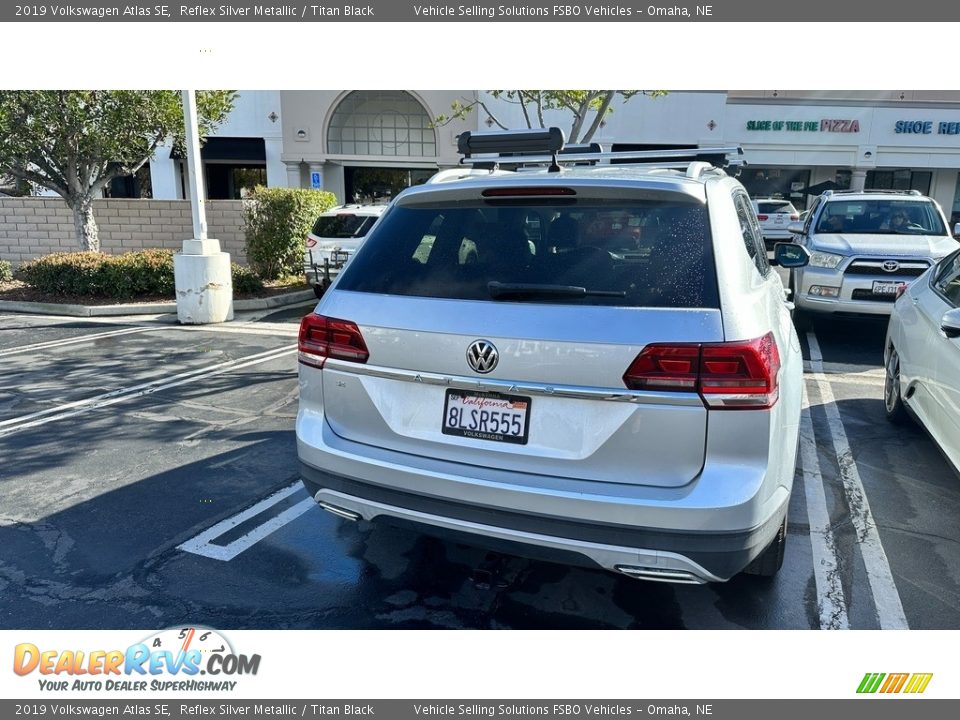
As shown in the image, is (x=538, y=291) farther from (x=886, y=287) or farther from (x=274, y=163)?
(x=274, y=163)

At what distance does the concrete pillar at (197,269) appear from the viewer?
33.5 ft

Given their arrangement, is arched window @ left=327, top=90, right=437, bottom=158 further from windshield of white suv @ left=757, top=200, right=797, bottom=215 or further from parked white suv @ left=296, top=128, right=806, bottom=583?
parked white suv @ left=296, top=128, right=806, bottom=583

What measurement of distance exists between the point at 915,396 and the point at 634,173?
10.6 feet

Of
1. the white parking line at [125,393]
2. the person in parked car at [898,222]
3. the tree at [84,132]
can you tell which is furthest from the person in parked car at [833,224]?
the tree at [84,132]

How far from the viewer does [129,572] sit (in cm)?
352

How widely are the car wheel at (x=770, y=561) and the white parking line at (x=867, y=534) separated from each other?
466mm

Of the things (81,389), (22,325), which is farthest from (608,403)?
(22,325)

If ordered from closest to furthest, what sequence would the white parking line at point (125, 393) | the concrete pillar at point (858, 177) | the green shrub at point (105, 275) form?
the white parking line at point (125, 393) < the green shrub at point (105, 275) < the concrete pillar at point (858, 177)

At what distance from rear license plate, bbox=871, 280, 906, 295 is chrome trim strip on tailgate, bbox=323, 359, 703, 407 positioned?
6.97 m

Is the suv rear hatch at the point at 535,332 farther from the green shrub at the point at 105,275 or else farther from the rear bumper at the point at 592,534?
the green shrub at the point at 105,275

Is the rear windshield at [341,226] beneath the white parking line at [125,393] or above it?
above

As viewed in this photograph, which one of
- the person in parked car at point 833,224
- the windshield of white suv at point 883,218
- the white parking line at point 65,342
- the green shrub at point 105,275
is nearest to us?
the white parking line at point 65,342

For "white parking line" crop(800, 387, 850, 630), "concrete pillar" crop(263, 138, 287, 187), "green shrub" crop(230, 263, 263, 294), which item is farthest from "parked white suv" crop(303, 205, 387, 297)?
"concrete pillar" crop(263, 138, 287, 187)

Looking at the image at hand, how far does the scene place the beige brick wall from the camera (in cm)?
1592
